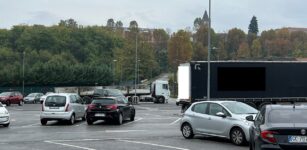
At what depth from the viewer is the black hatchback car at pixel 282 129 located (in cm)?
1122

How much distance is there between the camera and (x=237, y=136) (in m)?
16.9

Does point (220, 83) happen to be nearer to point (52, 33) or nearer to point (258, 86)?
point (258, 86)

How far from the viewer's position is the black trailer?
33844mm

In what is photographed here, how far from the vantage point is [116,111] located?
25922 millimetres

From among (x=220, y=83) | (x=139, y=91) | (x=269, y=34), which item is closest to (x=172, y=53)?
(x=269, y=34)

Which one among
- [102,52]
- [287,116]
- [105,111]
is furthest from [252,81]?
[102,52]

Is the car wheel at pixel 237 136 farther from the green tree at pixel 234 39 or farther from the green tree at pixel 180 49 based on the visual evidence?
the green tree at pixel 234 39

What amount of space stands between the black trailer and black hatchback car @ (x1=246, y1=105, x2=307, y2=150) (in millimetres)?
21203

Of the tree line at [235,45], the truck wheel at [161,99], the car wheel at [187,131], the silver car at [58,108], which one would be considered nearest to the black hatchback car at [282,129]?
the car wheel at [187,131]

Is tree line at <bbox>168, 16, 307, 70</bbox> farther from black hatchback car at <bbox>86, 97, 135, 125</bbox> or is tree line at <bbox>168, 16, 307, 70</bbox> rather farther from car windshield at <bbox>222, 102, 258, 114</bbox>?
car windshield at <bbox>222, 102, 258, 114</bbox>

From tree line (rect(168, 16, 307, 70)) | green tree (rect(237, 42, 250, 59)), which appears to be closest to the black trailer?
tree line (rect(168, 16, 307, 70))

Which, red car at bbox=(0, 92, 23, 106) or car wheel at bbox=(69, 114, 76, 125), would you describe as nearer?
car wheel at bbox=(69, 114, 76, 125)

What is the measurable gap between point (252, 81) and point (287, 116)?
22.2 m

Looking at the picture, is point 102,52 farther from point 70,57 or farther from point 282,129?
point 282,129
